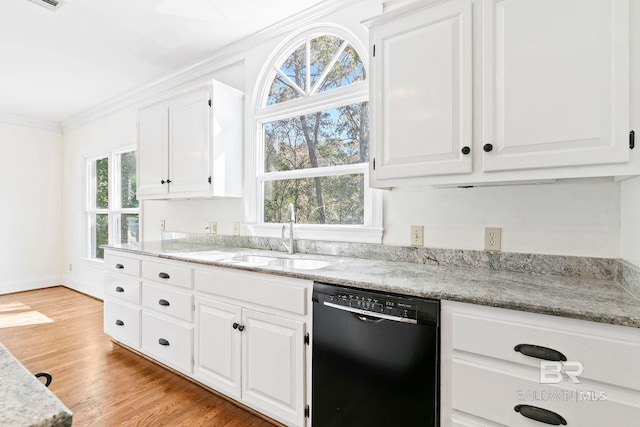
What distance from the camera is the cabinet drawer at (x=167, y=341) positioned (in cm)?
224

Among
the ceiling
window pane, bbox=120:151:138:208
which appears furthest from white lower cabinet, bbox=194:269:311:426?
window pane, bbox=120:151:138:208

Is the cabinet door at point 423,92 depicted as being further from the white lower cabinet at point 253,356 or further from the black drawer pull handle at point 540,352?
the white lower cabinet at point 253,356

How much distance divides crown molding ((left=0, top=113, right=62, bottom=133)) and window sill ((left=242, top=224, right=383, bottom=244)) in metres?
4.70

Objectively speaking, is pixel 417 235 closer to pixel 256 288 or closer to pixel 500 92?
pixel 500 92

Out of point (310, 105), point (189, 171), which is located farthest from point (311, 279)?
point (189, 171)

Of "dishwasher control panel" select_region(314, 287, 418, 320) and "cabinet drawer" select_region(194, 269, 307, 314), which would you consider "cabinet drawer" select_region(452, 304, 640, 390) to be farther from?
"cabinet drawer" select_region(194, 269, 307, 314)

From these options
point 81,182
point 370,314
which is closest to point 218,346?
point 370,314

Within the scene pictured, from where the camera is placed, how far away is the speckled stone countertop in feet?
1.46

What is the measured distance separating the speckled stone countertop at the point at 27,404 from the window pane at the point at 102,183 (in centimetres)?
492

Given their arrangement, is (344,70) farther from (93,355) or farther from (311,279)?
(93,355)

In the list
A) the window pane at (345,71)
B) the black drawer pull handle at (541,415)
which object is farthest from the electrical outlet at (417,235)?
the window pane at (345,71)

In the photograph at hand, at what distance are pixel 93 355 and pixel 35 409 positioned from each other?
2935 millimetres

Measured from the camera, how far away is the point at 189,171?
2.82 m

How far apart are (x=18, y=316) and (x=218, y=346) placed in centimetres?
340
